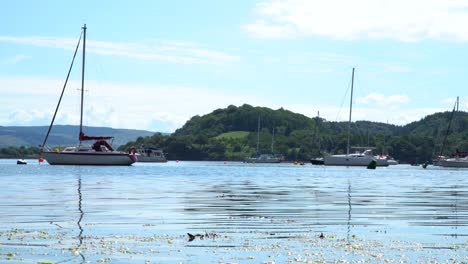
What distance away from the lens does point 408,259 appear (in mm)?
21953

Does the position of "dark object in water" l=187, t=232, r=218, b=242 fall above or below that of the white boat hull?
below

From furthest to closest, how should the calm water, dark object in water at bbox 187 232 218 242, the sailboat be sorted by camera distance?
the sailboat
dark object in water at bbox 187 232 218 242
the calm water

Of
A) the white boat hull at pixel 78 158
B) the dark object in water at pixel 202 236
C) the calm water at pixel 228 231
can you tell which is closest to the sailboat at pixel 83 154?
the white boat hull at pixel 78 158

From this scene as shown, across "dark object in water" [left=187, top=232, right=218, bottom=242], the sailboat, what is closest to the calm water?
"dark object in water" [left=187, top=232, right=218, bottom=242]

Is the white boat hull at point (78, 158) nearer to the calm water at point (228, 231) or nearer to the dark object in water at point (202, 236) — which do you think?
the calm water at point (228, 231)

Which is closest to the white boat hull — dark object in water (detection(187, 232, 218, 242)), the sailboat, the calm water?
the sailboat

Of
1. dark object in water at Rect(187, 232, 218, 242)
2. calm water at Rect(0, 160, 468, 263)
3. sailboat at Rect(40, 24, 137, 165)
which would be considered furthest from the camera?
sailboat at Rect(40, 24, 137, 165)

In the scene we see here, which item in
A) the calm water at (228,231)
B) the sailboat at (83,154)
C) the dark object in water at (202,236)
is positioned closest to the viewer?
the calm water at (228,231)

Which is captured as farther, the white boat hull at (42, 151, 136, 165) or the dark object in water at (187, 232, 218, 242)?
the white boat hull at (42, 151, 136, 165)

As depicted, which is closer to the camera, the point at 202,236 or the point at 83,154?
the point at 202,236

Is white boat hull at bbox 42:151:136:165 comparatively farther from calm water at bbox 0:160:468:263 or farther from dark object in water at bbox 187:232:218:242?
dark object in water at bbox 187:232:218:242

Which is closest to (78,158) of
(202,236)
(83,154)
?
(83,154)

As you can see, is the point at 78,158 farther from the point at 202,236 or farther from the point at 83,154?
the point at 202,236

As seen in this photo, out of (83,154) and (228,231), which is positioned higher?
(83,154)
